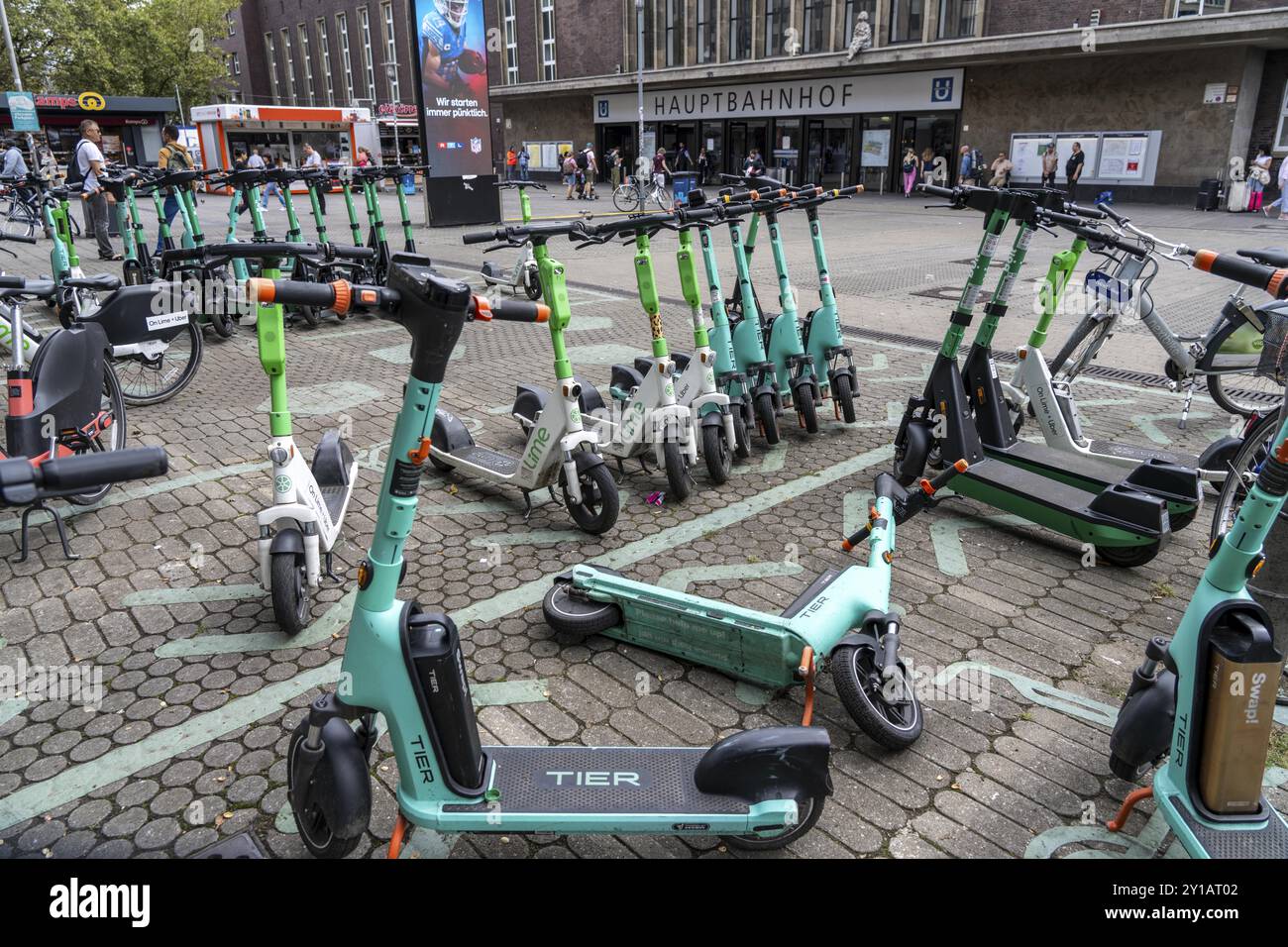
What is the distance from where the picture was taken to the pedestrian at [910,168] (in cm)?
2778

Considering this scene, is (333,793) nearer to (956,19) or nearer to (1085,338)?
(1085,338)

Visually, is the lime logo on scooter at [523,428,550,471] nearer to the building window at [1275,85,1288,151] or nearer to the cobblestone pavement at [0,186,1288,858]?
the cobblestone pavement at [0,186,1288,858]

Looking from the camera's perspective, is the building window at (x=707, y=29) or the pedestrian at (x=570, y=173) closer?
the pedestrian at (x=570, y=173)

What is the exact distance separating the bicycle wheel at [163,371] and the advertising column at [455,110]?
39.4 ft

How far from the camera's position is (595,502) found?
4660 millimetres

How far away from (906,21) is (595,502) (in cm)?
2883

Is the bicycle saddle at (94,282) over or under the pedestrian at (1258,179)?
under

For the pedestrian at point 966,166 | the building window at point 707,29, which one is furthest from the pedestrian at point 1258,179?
the building window at point 707,29

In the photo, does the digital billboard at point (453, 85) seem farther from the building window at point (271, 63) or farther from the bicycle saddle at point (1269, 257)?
the building window at point (271, 63)

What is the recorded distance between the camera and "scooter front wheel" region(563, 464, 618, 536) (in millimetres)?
4488

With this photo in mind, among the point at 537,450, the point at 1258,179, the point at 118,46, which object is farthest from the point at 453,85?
the point at 118,46

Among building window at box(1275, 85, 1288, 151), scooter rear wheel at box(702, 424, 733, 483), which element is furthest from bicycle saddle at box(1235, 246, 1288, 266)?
building window at box(1275, 85, 1288, 151)

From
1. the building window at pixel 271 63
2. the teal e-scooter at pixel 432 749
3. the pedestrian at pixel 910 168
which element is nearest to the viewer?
the teal e-scooter at pixel 432 749

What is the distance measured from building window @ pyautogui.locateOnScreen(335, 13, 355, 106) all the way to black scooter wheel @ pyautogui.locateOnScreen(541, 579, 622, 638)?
6148cm
